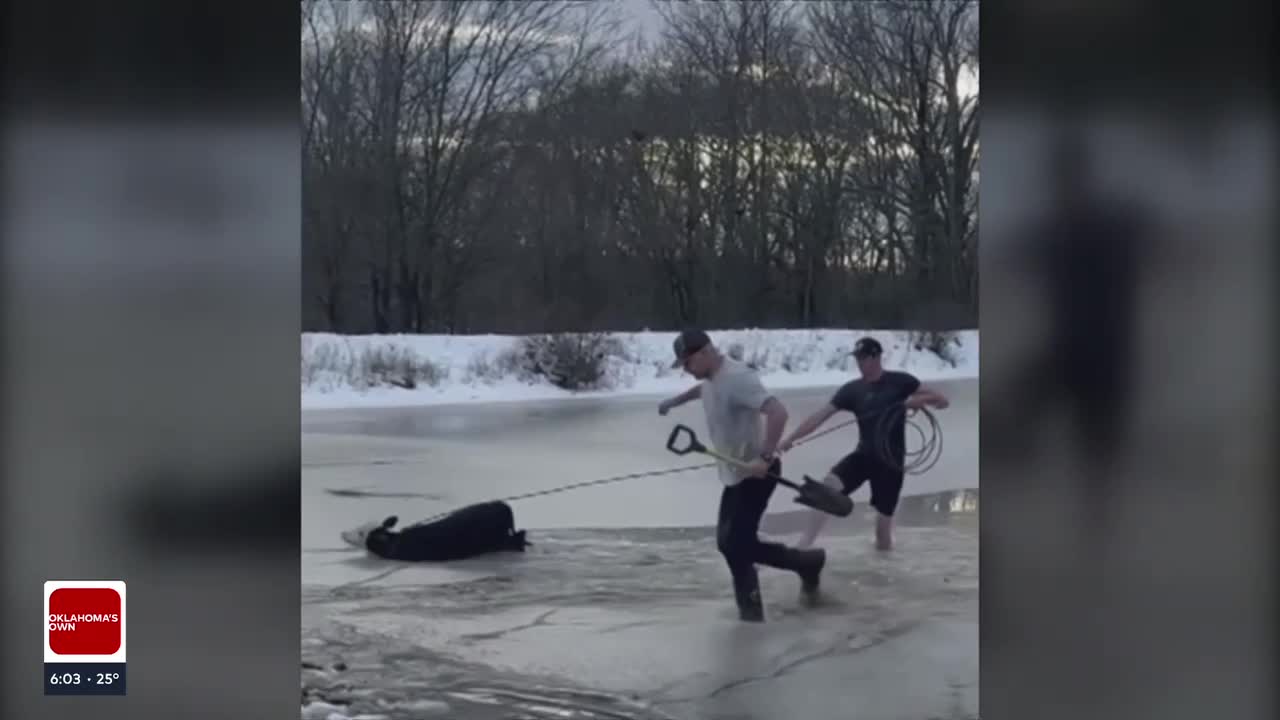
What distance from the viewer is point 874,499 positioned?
14.5ft

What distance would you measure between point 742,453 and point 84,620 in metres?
2.30

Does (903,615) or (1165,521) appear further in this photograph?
(1165,521)

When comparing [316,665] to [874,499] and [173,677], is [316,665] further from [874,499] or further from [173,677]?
[874,499]

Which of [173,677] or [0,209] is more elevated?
[0,209]

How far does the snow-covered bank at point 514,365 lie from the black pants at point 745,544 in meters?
0.39

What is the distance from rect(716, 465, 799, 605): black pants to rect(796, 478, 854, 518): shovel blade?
0.14m

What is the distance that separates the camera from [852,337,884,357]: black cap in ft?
14.5

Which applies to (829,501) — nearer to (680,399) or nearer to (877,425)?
(877,425)

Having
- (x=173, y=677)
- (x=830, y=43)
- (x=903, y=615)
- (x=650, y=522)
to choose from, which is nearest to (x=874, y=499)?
(x=903, y=615)

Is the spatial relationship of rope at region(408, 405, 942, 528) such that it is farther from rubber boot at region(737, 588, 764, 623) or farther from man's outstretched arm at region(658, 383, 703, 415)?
rubber boot at region(737, 588, 764, 623)

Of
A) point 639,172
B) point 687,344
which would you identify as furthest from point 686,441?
point 639,172

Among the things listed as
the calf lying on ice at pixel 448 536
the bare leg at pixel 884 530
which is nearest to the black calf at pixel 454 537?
the calf lying on ice at pixel 448 536

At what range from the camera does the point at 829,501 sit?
4.39 m

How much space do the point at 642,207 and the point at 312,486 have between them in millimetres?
1440
